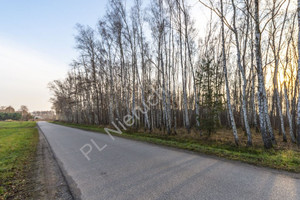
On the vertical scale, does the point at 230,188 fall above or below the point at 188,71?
below

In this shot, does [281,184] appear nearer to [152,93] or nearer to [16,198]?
[16,198]

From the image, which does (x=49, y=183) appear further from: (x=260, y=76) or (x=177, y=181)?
(x=260, y=76)

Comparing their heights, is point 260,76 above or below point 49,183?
above

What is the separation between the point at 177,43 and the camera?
15742 mm

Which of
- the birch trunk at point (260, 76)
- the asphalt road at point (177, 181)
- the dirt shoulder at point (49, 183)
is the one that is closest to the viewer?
the asphalt road at point (177, 181)

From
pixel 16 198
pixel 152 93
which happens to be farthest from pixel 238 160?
pixel 152 93

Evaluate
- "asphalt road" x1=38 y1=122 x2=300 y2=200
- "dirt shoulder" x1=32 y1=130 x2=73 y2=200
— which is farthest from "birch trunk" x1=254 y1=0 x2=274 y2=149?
"dirt shoulder" x1=32 y1=130 x2=73 y2=200

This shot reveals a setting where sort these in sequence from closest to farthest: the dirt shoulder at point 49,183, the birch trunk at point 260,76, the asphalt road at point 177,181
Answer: the asphalt road at point 177,181 → the dirt shoulder at point 49,183 → the birch trunk at point 260,76

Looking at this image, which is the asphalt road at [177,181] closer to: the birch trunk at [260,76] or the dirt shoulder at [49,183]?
the dirt shoulder at [49,183]

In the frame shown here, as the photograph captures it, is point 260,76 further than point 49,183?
Yes

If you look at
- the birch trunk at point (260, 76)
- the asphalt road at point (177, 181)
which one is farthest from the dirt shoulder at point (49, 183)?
the birch trunk at point (260, 76)

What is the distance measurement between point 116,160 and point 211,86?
8460 mm

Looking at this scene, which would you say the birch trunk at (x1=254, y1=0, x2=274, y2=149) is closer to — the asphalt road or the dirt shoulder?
the asphalt road

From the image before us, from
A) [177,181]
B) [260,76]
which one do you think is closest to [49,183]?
[177,181]
